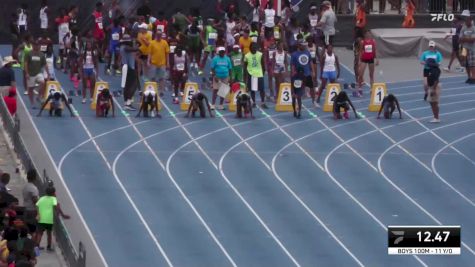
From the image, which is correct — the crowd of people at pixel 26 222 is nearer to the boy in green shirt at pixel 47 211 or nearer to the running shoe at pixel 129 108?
the boy in green shirt at pixel 47 211

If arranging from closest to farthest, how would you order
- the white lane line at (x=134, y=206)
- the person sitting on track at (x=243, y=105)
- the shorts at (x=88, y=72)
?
the white lane line at (x=134, y=206) < the person sitting on track at (x=243, y=105) < the shorts at (x=88, y=72)

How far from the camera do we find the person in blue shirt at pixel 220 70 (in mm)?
36344

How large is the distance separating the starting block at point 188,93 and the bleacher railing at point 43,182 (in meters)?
4.14

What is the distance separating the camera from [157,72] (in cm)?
3769

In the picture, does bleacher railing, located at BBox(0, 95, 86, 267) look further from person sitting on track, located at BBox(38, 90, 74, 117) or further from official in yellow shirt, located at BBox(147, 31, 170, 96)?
official in yellow shirt, located at BBox(147, 31, 170, 96)

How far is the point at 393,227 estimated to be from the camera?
1018 inches

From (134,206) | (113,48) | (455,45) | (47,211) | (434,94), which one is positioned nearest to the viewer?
(47,211)

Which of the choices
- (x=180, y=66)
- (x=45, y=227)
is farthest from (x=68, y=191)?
(x=180, y=66)

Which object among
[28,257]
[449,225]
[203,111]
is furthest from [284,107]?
[28,257]

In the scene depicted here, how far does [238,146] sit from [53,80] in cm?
607

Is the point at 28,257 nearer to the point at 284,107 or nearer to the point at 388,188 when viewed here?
the point at 388,188

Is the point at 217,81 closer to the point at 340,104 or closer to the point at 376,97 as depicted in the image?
the point at 340,104

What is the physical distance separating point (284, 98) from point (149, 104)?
298 cm

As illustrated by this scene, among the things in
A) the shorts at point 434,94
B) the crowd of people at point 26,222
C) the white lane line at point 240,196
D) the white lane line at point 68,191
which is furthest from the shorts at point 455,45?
the crowd of people at point 26,222
